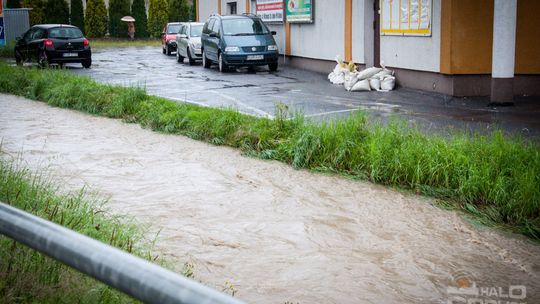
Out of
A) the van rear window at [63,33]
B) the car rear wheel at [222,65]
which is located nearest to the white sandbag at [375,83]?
the car rear wheel at [222,65]

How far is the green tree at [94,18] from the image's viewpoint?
5838cm

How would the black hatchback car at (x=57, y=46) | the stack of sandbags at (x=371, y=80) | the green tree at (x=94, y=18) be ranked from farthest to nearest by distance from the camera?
1. the green tree at (x=94, y=18)
2. the black hatchback car at (x=57, y=46)
3. the stack of sandbags at (x=371, y=80)

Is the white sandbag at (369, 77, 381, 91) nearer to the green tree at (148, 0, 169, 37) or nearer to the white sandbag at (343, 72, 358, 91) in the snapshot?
the white sandbag at (343, 72, 358, 91)

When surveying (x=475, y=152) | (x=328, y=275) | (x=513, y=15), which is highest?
(x=513, y=15)

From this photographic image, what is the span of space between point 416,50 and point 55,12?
145 feet

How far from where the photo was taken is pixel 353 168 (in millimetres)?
9648

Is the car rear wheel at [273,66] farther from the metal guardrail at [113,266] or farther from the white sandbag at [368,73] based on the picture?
the metal guardrail at [113,266]

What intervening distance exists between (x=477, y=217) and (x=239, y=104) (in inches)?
369

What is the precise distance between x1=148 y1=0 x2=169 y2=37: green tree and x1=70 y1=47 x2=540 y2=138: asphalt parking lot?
32.9 meters

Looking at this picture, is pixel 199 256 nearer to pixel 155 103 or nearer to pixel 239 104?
pixel 155 103

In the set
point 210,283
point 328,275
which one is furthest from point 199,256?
point 328,275

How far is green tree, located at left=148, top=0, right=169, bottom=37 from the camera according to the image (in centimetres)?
5953

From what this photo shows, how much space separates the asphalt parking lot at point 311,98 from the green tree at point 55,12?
1245 inches

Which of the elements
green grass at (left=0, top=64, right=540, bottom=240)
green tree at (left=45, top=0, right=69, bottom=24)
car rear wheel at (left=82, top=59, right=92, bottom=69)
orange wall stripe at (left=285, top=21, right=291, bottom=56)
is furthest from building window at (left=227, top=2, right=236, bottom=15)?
green tree at (left=45, top=0, right=69, bottom=24)
